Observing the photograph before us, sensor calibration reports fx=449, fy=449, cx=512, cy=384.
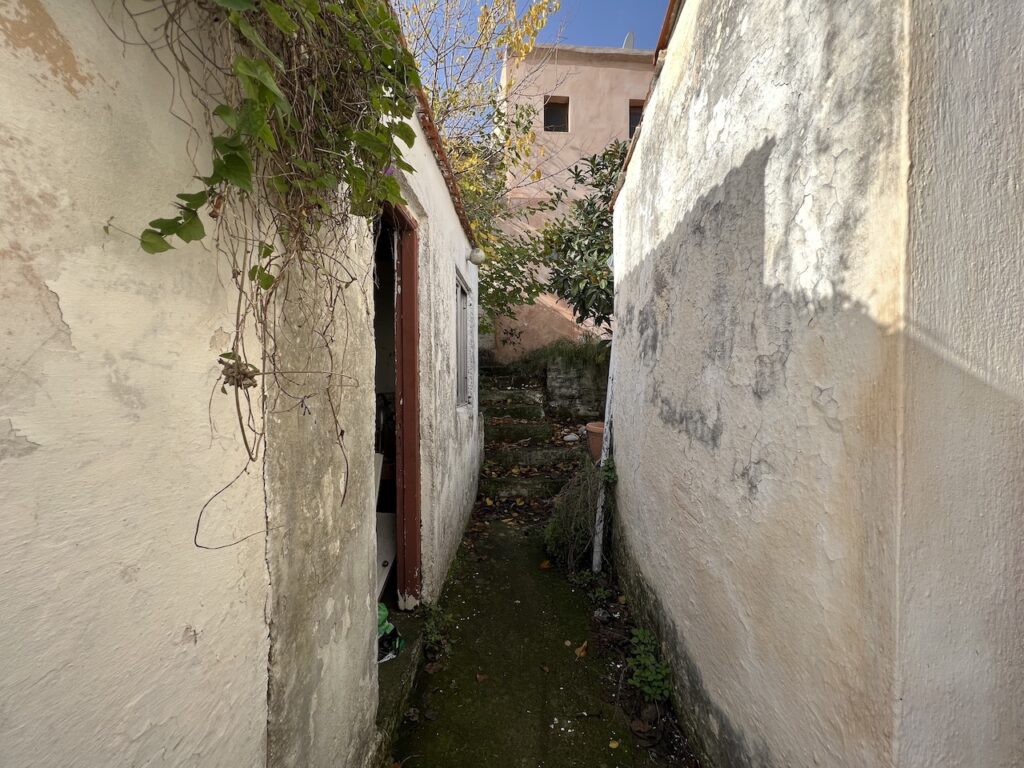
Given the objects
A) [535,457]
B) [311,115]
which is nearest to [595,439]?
[535,457]

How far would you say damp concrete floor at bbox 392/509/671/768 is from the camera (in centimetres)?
222

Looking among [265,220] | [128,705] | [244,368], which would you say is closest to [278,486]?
[244,368]

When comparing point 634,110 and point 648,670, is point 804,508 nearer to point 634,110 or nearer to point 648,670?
point 648,670

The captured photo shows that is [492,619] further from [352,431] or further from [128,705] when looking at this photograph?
[128,705]

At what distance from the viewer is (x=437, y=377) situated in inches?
135

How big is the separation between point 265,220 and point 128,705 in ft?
3.76

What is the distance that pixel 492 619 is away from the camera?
3.26 metres

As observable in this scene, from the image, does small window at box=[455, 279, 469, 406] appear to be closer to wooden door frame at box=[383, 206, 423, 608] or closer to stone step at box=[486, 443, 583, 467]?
stone step at box=[486, 443, 583, 467]

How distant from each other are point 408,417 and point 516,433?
359 centimetres

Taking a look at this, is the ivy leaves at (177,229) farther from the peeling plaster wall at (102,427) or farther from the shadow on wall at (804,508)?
the shadow on wall at (804,508)

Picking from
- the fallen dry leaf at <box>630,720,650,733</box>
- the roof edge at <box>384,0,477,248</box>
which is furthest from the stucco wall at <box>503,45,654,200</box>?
the fallen dry leaf at <box>630,720,650,733</box>

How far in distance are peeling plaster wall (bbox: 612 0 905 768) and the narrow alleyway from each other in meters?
0.46

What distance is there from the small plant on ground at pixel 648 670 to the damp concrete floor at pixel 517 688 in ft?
0.47

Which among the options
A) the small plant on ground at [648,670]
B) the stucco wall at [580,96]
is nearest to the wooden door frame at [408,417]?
the small plant on ground at [648,670]
